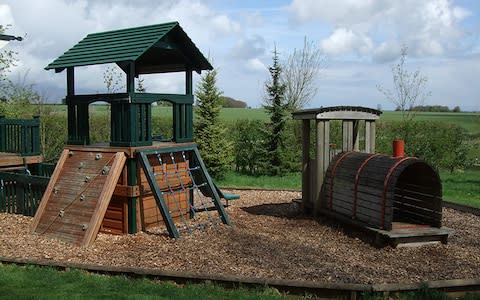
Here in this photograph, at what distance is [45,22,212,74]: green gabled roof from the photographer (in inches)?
359

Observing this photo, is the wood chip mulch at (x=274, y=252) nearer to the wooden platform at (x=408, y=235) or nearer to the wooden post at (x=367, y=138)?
the wooden platform at (x=408, y=235)

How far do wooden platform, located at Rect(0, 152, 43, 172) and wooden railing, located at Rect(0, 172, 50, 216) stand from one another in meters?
0.77

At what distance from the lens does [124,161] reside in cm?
880

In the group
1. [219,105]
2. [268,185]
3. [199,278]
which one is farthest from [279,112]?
[199,278]

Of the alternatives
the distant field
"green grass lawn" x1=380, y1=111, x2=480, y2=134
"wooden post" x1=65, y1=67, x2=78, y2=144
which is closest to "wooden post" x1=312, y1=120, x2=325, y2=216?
"wooden post" x1=65, y1=67, x2=78, y2=144

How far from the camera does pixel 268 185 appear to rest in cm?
1577

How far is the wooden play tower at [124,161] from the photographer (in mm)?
8656

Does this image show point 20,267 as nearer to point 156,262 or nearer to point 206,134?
point 156,262

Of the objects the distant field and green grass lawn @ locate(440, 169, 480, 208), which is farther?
the distant field

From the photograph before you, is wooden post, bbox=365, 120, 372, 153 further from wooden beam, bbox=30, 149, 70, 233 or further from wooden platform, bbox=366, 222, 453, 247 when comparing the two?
wooden beam, bbox=30, 149, 70, 233

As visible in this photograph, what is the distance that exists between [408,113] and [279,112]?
862cm

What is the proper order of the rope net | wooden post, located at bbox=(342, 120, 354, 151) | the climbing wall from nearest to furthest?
the climbing wall < the rope net < wooden post, located at bbox=(342, 120, 354, 151)

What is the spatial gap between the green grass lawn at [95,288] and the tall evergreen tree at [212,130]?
11.5 m

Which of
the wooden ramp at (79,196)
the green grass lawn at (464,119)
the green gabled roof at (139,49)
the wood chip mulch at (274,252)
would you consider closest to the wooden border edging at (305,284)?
the wood chip mulch at (274,252)
